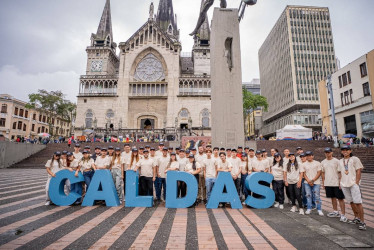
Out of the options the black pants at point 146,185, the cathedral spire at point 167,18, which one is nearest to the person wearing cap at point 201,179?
the black pants at point 146,185

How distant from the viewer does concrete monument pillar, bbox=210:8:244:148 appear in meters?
9.96

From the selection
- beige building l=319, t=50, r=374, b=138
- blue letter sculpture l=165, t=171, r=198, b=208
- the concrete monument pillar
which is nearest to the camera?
blue letter sculpture l=165, t=171, r=198, b=208

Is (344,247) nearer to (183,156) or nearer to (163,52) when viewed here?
(183,156)

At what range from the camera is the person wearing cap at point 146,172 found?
6547 mm

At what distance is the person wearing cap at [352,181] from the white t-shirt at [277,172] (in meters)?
1.55

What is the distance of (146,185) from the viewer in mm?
6664

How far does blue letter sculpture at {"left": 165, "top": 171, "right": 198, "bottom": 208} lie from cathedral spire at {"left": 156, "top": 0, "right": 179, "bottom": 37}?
53.9 m

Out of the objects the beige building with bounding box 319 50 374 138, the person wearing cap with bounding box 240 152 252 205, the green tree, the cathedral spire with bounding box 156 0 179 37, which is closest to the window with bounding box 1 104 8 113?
the green tree

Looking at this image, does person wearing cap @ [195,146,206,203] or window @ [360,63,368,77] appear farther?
window @ [360,63,368,77]

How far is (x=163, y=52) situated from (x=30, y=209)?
38262 millimetres

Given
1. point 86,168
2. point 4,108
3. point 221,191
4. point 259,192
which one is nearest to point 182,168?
point 221,191

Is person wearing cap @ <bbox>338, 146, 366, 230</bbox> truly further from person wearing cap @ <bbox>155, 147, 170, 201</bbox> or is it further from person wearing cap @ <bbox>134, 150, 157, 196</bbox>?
person wearing cap @ <bbox>134, 150, 157, 196</bbox>

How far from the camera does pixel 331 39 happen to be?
54.5m

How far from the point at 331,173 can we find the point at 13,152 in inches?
1031
